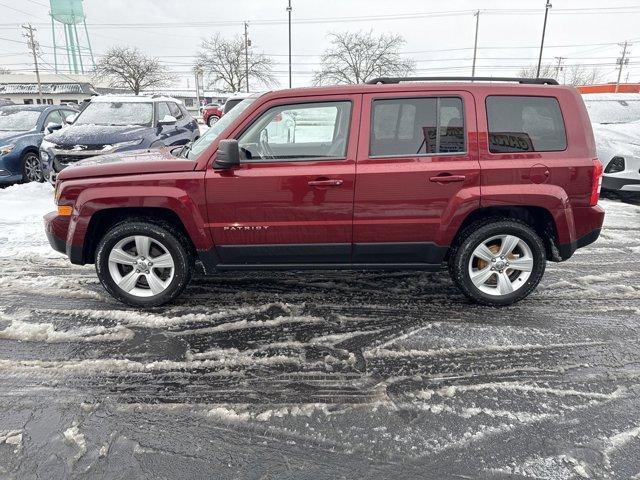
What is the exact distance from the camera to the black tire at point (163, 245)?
150 inches

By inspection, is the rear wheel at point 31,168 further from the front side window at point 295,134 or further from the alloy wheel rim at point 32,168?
the front side window at point 295,134

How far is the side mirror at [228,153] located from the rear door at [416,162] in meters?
0.99

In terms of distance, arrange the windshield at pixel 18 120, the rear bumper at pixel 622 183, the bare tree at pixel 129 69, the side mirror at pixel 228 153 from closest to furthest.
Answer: the side mirror at pixel 228 153 < the rear bumper at pixel 622 183 < the windshield at pixel 18 120 < the bare tree at pixel 129 69

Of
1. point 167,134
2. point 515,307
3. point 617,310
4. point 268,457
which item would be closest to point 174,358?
point 268,457

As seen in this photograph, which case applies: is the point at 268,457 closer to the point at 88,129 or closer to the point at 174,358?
the point at 174,358

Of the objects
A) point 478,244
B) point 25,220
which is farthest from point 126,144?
point 478,244

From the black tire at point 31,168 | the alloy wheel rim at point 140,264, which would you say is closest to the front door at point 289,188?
the alloy wheel rim at point 140,264

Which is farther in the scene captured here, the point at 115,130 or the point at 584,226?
the point at 115,130

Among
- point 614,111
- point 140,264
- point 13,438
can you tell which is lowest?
point 13,438

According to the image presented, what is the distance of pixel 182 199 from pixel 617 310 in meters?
3.88

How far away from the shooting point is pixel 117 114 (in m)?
8.96

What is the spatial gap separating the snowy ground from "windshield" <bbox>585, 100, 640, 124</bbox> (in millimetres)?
7060

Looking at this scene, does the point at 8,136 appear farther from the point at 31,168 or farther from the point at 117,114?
the point at 117,114

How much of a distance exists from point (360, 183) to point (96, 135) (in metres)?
6.18
